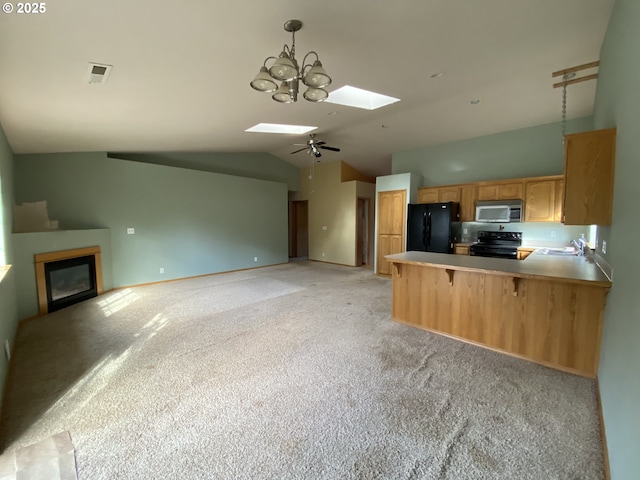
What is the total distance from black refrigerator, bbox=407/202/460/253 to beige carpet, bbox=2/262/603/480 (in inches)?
107

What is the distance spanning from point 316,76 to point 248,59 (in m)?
0.80

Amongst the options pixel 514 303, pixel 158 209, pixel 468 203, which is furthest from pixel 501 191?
pixel 158 209

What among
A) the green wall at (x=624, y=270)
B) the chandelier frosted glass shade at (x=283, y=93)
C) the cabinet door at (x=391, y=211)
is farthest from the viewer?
the cabinet door at (x=391, y=211)

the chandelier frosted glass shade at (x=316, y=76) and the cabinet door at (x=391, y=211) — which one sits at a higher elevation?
the chandelier frosted glass shade at (x=316, y=76)

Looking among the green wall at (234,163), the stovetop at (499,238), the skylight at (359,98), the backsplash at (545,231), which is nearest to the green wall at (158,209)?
the green wall at (234,163)

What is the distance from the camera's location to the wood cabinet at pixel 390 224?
638cm

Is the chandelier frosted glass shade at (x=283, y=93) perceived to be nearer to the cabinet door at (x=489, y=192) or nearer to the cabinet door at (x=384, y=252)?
the cabinet door at (x=489, y=192)

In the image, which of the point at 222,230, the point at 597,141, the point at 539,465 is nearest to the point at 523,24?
the point at 597,141

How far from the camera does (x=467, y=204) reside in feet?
18.1

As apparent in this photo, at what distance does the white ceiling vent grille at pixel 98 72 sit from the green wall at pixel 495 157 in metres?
5.94

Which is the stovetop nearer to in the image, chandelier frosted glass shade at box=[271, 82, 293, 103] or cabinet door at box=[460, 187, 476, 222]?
cabinet door at box=[460, 187, 476, 222]

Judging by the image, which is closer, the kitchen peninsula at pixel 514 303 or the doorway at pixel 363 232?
the kitchen peninsula at pixel 514 303

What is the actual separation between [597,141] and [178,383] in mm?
3984

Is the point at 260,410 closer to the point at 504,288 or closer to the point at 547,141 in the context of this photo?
the point at 504,288
